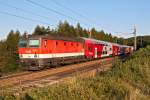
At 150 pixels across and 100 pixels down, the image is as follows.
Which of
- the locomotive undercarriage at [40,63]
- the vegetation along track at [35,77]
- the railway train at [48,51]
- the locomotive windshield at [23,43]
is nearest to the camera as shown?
the vegetation along track at [35,77]

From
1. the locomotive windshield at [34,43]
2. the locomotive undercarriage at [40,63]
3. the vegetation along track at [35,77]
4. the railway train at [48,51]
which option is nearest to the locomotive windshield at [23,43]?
the railway train at [48,51]

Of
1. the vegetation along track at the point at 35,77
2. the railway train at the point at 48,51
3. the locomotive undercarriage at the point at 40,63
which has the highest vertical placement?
the railway train at the point at 48,51

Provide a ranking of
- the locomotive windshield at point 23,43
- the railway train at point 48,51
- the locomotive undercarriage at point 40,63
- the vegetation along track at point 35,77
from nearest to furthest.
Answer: the vegetation along track at point 35,77, the locomotive undercarriage at point 40,63, the railway train at point 48,51, the locomotive windshield at point 23,43

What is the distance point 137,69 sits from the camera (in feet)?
64.3

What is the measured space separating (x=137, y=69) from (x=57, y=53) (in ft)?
37.6

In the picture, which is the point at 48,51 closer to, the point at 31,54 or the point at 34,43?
the point at 34,43

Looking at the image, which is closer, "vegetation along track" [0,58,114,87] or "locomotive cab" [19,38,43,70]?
"vegetation along track" [0,58,114,87]

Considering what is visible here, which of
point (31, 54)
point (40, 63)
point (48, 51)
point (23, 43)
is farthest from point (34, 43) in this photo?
point (40, 63)

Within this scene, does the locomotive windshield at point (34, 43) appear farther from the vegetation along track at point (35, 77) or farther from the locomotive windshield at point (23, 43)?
the vegetation along track at point (35, 77)

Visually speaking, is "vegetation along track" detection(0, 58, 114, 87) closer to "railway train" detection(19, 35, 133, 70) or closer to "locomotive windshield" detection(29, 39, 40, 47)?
"railway train" detection(19, 35, 133, 70)

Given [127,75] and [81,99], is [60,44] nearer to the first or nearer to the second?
[127,75]

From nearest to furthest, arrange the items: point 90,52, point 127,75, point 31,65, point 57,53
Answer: point 127,75, point 31,65, point 57,53, point 90,52

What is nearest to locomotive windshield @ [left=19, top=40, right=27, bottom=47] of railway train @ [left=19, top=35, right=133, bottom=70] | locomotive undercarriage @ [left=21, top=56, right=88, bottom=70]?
railway train @ [left=19, top=35, right=133, bottom=70]

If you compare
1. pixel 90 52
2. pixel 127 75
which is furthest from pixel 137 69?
pixel 90 52
